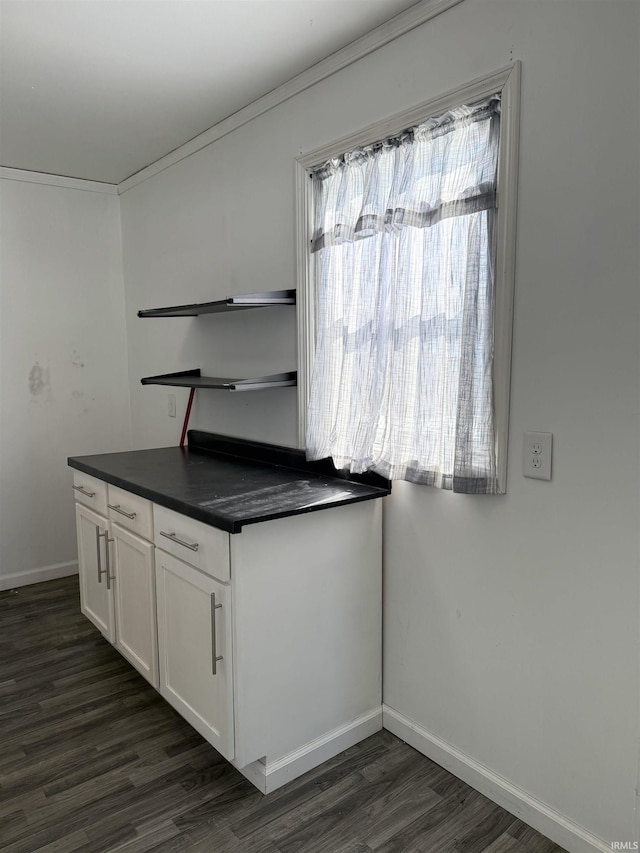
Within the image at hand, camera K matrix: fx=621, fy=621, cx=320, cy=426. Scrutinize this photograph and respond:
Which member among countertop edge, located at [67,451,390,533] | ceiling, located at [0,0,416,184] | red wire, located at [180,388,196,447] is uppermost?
ceiling, located at [0,0,416,184]

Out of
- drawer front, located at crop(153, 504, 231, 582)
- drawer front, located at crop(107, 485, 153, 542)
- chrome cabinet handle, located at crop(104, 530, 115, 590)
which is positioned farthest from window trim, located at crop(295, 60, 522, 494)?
chrome cabinet handle, located at crop(104, 530, 115, 590)

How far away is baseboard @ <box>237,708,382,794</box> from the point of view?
1.95 metres

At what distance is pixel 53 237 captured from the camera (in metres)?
3.62

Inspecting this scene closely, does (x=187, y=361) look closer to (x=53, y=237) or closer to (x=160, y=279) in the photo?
(x=160, y=279)

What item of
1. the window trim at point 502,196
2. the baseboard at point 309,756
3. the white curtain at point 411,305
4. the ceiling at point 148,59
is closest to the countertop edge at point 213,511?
the white curtain at point 411,305

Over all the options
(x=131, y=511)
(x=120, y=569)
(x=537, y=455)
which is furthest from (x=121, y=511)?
(x=537, y=455)

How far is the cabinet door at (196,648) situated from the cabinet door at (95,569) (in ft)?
1.66

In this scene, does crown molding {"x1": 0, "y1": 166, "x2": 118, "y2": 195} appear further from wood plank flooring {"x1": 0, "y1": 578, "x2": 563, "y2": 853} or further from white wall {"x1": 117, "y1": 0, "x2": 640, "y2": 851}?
wood plank flooring {"x1": 0, "y1": 578, "x2": 563, "y2": 853}

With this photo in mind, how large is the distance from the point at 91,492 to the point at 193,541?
3.17 ft

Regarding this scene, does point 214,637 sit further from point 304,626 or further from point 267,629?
point 304,626

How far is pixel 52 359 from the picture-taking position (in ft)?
12.0

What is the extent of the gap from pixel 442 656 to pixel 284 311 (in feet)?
4.72

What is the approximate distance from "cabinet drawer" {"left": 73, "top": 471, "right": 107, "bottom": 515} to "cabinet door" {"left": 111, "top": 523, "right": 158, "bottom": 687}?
14cm

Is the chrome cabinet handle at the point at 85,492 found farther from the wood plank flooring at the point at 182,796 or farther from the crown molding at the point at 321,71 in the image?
the crown molding at the point at 321,71
